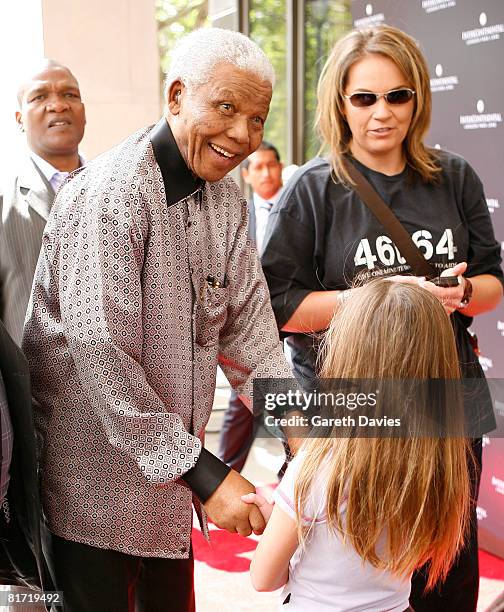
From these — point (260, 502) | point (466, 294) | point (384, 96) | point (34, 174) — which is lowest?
point (260, 502)

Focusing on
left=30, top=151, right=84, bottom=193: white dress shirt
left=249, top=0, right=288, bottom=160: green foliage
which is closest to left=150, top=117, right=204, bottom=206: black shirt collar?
left=30, top=151, right=84, bottom=193: white dress shirt

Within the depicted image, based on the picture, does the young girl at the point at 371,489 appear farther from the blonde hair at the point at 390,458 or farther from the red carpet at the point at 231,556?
A: the red carpet at the point at 231,556

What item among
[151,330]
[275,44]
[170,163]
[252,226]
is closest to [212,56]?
[170,163]

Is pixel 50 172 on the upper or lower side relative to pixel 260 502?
upper

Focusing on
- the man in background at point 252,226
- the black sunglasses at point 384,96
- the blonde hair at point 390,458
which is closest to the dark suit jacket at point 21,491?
the blonde hair at point 390,458

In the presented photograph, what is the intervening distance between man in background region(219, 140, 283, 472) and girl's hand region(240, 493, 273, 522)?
2807 mm

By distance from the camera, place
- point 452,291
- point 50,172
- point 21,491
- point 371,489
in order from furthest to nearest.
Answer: point 50,172, point 452,291, point 21,491, point 371,489

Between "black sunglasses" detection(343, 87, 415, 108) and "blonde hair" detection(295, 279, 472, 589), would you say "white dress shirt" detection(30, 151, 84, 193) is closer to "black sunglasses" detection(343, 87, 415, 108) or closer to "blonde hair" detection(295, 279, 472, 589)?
"black sunglasses" detection(343, 87, 415, 108)

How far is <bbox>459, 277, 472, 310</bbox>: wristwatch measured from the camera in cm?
215

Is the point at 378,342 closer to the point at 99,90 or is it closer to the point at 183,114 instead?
the point at 183,114

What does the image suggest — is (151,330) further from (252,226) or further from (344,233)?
(252,226)

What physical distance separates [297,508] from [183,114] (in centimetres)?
77

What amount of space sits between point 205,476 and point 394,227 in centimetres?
92

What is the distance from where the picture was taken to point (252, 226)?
492cm
